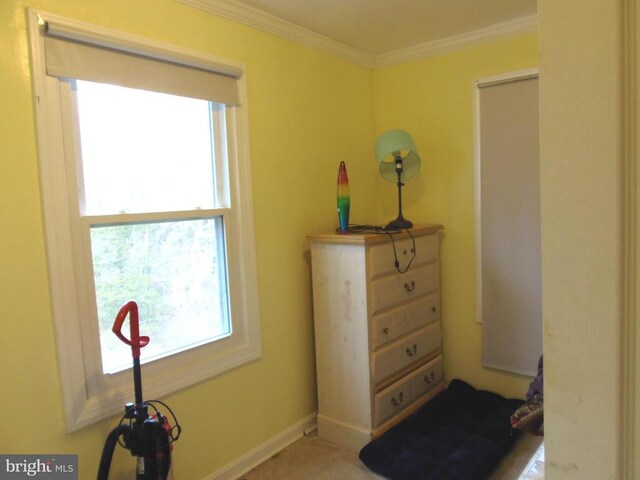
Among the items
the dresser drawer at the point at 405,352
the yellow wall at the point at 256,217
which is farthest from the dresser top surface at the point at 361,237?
the dresser drawer at the point at 405,352

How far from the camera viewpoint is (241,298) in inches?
90.1

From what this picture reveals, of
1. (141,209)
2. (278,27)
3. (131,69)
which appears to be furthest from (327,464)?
(278,27)

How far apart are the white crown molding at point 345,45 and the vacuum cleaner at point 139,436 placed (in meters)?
1.40

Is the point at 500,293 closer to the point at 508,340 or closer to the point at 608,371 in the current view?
the point at 508,340

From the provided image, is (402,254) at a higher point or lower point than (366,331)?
higher

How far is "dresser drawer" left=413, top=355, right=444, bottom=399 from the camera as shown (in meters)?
2.70

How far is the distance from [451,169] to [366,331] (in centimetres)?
122

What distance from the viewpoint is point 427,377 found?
2793 millimetres

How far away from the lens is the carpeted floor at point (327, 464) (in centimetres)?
219

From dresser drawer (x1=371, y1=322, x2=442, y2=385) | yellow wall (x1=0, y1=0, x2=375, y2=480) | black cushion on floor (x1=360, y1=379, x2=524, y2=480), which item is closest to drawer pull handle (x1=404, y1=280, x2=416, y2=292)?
dresser drawer (x1=371, y1=322, x2=442, y2=385)

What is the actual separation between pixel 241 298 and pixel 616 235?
76.9 inches

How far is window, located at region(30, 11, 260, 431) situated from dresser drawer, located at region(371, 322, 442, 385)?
0.66 m

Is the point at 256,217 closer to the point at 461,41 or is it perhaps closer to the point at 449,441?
the point at 449,441

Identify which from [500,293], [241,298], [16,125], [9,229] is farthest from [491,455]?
[16,125]
